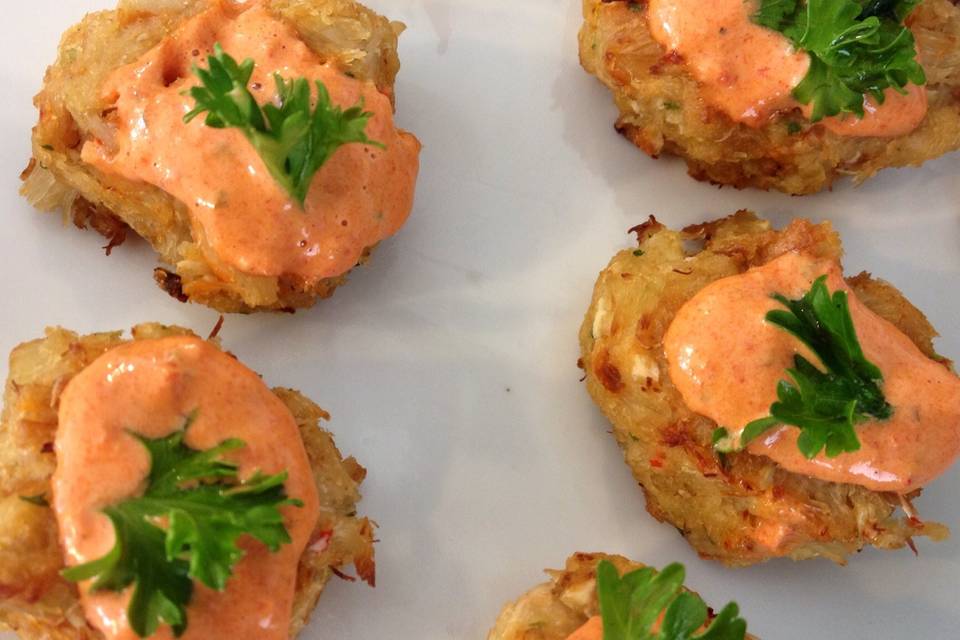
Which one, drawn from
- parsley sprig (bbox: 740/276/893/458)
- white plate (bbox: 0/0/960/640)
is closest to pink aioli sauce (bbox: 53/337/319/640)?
white plate (bbox: 0/0/960/640)

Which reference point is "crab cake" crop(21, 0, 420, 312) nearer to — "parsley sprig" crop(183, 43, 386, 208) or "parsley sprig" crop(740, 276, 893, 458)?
"parsley sprig" crop(183, 43, 386, 208)

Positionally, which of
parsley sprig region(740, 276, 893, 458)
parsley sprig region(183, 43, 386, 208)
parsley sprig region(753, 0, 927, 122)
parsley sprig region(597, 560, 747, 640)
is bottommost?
parsley sprig region(597, 560, 747, 640)

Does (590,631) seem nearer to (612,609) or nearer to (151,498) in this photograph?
(612,609)

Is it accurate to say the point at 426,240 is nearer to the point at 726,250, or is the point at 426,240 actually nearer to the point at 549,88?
the point at 549,88

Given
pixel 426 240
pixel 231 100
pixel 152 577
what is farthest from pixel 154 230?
pixel 152 577

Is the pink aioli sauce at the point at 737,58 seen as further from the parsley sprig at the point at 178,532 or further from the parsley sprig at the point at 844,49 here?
the parsley sprig at the point at 178,532
